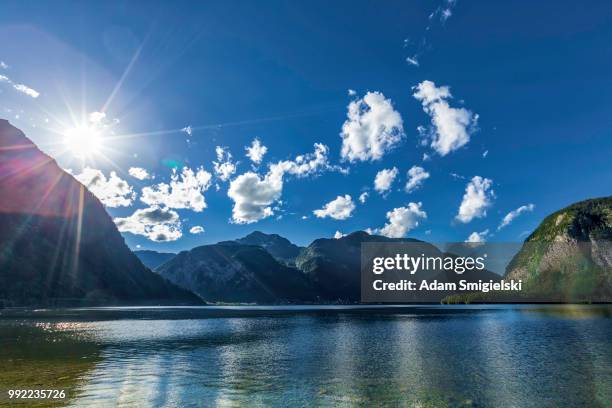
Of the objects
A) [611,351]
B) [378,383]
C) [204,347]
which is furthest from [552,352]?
[204,347]

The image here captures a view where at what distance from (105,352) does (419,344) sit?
175 feet

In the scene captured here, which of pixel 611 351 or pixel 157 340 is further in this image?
pixel 157 340

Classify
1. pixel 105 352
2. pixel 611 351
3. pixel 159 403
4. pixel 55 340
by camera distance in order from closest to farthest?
pixel 159 403 < pixel 611 351 < pixel 105 352 < pixel 55 340

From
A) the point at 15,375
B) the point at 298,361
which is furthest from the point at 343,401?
the point at 15,375

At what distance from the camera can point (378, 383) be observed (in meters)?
42.8

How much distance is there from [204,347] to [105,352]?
15.9 m

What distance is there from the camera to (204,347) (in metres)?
73.5

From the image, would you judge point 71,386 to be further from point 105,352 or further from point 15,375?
point 105,352

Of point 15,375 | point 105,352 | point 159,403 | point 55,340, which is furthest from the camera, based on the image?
point 55,340

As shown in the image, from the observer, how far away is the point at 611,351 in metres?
61.6

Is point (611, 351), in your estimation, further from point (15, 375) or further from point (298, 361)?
point (15, 375)

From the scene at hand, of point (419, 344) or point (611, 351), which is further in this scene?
point (419, 344)

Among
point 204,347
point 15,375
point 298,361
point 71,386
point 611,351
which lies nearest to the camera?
point 71,386

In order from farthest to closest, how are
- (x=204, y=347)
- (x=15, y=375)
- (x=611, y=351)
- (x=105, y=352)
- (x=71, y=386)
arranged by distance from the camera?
1. (x=204, y=347)
2. (x=105, y=352)
3. (x=611, y=351)
4. (x=15, y=375)
5. (x=71, y=386)
